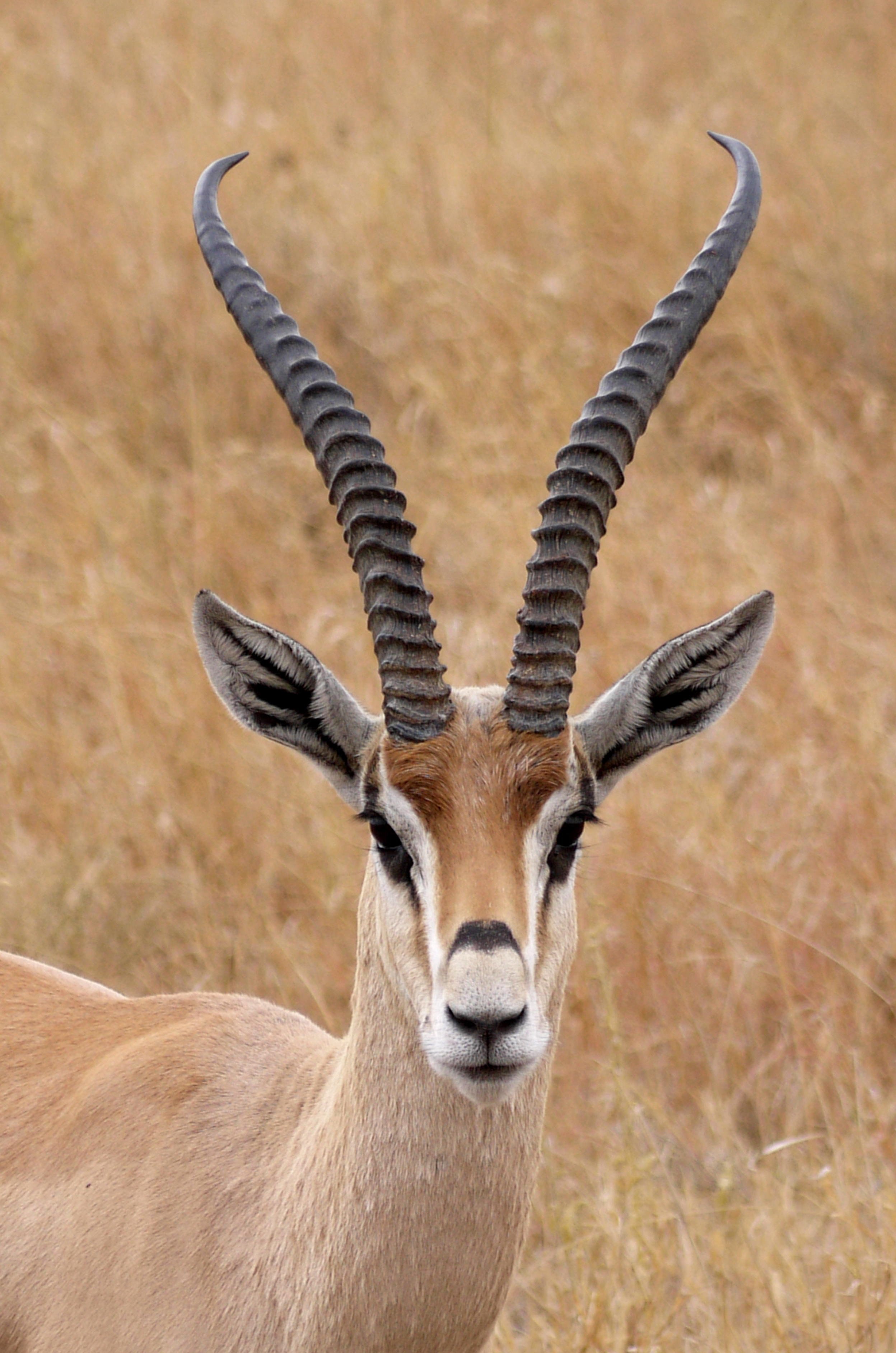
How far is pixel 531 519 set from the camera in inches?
318

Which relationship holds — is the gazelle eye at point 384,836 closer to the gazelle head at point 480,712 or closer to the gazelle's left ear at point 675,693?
the gazelle head at point 480,712

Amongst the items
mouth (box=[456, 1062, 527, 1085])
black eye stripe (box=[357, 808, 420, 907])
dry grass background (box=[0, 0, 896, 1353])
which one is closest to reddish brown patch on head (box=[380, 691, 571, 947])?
black eye stripe (box=[357, 808, 420, 907])

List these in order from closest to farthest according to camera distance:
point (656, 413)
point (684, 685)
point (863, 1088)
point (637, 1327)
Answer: point (684, 685) → point (637, 1327) → point (863, 1088) → point (656, 413)

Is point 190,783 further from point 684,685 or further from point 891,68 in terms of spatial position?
point 891,68

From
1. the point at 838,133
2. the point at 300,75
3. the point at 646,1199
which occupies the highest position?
the point at 300,75

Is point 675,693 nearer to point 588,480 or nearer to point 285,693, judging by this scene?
point 588,480

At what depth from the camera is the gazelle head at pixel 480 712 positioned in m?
3.03

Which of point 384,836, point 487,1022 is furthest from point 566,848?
point 487,1022

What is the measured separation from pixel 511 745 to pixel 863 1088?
2.58 m

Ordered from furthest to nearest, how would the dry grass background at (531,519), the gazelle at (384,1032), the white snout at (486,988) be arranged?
the dry grass background at (531,519) < the gazelle at (384,1032) < the white snout at (486,988)

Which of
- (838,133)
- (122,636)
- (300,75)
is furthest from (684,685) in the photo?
(300,75)

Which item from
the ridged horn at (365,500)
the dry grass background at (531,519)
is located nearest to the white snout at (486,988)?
the ridged horn at (365,500)

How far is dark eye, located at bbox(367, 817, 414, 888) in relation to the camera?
3316mm

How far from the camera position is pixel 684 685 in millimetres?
3775
